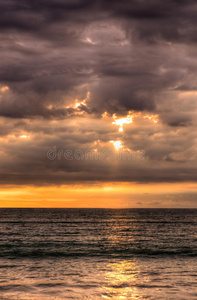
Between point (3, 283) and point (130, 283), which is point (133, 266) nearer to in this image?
point (130, 283)

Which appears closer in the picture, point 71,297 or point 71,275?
point 71,297

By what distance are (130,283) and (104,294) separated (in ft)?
12.8

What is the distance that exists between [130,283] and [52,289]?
5656 millimetres

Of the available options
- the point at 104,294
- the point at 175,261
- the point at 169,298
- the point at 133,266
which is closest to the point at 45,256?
the point at 133,266

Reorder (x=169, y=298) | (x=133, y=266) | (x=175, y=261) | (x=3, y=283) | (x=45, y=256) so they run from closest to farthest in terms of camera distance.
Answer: (x=169, y=298), (x=3, y=283), (x=133, y=266), (x=175, y=261), (x=45, y=256)

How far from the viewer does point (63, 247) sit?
151 feet

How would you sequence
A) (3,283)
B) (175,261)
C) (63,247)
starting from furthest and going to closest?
(63,247), (175,261), (3,283)

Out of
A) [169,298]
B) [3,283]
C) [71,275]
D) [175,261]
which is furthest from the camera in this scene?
[175,261]

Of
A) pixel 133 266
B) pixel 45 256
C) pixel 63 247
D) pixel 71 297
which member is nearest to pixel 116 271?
pixel 133 266

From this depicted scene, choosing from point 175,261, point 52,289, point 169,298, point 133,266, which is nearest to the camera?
point 169,298

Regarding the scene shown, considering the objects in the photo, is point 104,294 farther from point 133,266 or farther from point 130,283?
point 133,266

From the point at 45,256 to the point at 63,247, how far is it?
8.05 meters

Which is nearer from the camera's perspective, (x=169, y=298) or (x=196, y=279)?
(x=169, y=298)

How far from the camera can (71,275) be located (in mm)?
26984
